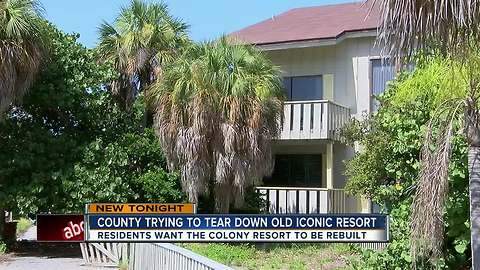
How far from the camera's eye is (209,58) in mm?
16422

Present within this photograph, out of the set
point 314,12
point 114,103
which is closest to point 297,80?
point 314,12

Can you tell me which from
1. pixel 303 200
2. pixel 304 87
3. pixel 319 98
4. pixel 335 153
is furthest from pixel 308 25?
pixel 303 200

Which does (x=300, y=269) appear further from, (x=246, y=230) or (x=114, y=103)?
(x=114, y=103)

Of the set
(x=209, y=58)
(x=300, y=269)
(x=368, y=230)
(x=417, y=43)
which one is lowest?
(x=300, y=269)

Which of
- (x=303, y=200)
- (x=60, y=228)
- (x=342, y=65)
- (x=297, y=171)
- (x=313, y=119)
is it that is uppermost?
(x=342, y=65)

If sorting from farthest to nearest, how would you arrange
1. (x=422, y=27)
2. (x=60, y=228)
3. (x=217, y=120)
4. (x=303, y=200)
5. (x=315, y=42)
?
(x=315, y=42) < (x=303, y=200) < (x=217, y=120) < (x=60, y=228) < (x=422, y=27)

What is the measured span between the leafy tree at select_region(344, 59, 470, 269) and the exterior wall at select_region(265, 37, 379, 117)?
Answer: 9.35m

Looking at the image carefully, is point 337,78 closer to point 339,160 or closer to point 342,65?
point 342,65

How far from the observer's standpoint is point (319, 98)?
20844 millimetres

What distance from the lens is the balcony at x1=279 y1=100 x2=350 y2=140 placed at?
19345 mm

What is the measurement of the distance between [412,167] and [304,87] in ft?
38.6

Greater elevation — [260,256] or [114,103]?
[114,103]

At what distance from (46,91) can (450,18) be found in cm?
1268

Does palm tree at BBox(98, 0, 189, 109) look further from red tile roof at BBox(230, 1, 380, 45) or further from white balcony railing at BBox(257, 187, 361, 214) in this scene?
white balcony railing at BBox(257, 187, 361, 214)
